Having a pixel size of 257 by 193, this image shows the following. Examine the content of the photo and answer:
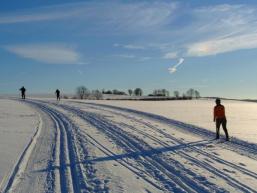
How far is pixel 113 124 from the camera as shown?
78.2 feet

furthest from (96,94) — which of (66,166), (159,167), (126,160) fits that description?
(159,167)

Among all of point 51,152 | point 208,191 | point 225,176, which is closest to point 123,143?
point 51,152

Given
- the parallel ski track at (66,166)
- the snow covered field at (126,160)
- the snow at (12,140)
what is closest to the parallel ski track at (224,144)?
the snow covered field at (126,160)

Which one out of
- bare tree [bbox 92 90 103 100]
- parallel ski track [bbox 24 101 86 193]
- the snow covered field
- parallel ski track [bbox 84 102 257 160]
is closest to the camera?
parallel ski track [bbox 24 101 86 193]

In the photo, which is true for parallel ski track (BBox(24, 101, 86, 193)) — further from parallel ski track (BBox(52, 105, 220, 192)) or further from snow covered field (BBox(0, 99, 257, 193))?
parallel ski track (BBox(52, 105, 220, 192))

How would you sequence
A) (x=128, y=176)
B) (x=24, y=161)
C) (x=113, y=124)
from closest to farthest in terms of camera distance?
(x=128, y=176)
(x=24, y=161)
(x=113, y=124)

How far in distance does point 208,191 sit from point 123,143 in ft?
24.4

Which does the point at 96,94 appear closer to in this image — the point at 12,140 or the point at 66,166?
the point at 12,140

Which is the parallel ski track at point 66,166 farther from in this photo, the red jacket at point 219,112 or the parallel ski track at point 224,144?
the red jacket at point 219,112

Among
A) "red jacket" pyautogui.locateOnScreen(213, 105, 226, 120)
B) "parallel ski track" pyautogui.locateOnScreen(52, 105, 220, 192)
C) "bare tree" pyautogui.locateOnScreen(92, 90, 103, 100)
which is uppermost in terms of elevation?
"bare tree" pyautogui.locateOnScreen(92, 90, 103, 100)

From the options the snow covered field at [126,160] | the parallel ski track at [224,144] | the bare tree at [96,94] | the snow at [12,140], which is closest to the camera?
the snow covered field at [126,160]

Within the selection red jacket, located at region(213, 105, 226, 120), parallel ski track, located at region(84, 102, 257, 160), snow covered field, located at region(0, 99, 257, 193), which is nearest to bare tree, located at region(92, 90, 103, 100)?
parallel ski track, located at region(84, 102, 257, 160)

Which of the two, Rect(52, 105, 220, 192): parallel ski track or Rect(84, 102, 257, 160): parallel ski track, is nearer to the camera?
Rect(52, 105, 220, 192): parallel ski track

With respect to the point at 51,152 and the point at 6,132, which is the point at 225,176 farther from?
the point at 6,132
